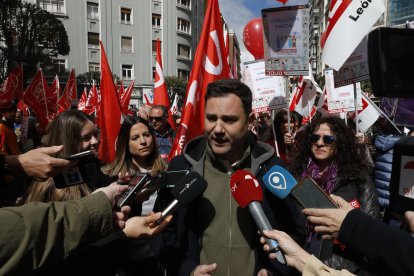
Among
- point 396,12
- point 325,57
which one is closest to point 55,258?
point 325,57

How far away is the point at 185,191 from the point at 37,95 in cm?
778

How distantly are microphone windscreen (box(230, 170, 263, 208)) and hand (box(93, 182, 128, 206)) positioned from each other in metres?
0.52

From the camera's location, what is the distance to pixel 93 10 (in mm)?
34656

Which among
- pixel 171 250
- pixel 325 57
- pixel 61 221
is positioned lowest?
pixel 171 250

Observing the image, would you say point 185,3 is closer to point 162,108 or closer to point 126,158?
point 162,108

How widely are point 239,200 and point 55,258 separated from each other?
Result: 2.68 ft

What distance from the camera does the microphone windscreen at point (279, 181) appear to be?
5.78 feet

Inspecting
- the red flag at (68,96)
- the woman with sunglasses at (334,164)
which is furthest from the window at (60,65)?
the woman with sunglasses at (334,164)

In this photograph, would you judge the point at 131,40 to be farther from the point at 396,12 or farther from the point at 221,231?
the point at 221,231

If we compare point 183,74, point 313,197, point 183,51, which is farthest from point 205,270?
point 183,51

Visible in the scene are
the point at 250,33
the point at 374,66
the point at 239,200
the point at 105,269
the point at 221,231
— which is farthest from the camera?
Result: the point at 250,33

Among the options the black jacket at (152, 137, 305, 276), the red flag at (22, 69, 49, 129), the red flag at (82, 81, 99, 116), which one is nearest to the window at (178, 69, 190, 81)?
the red flag at (82, 81, 99, 116)

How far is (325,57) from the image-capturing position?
3.88 metres

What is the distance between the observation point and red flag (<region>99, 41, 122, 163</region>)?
4.12 meters
